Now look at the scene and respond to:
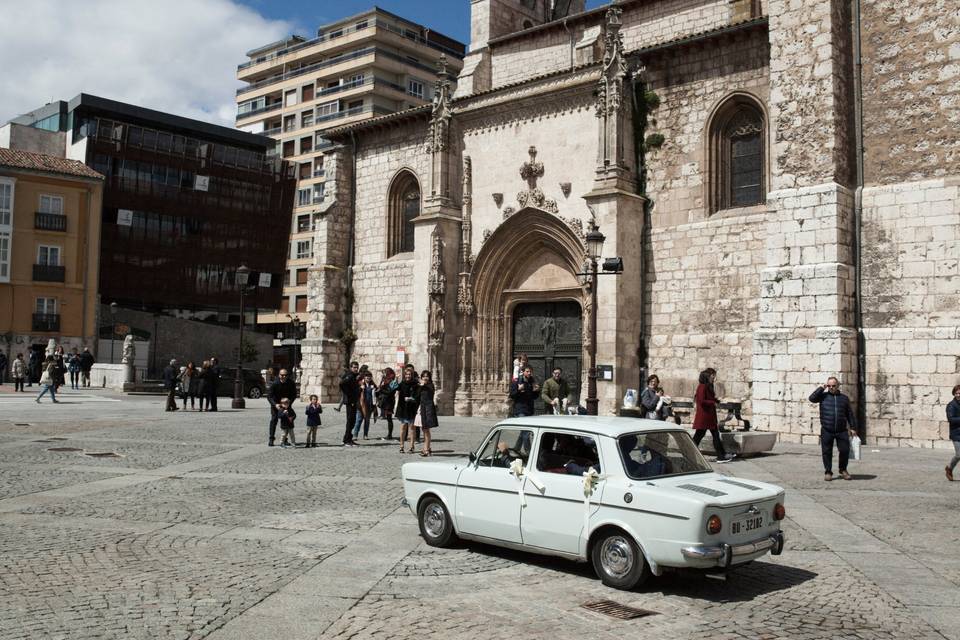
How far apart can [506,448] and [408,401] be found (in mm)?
7989

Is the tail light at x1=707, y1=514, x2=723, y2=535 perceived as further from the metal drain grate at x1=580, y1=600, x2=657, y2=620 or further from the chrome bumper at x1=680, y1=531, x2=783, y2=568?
the metal drain grate at x1=580, y1=600, x2=657, y2=620

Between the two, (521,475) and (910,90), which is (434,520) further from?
(910,90)

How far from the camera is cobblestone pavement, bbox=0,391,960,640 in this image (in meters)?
5.42

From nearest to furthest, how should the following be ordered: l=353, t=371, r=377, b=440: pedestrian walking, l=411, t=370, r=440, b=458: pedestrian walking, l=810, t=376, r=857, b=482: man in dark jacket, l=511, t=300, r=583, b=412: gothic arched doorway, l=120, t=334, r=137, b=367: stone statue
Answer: l=810, t=376, r=857, b=482: man in dark jacket, l=411, t=370, r=440, b=458: pedestrian walking, l=353, t=371, r=377, b=440: pedestrian walking, l=511, t=300, r=583, b=412: gothic arched doorway, l=120, t=334, r=137, b=367: stone statue

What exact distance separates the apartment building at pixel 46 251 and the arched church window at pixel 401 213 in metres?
22.2

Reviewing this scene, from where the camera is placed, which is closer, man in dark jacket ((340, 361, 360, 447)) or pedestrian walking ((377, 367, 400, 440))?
man in dark jacket ((340, 361, 360, 447))

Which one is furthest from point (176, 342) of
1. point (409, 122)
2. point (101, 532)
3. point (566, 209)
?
point (101, 532)

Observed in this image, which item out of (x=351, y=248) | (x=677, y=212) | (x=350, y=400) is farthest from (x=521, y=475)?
(x=351, y=248)

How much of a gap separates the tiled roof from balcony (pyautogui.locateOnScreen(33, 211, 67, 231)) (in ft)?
7.09

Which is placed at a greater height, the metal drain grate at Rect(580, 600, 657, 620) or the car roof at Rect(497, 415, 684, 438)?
the car roof at Rect(497, 415, 684, 438)

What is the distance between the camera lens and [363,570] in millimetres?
6805

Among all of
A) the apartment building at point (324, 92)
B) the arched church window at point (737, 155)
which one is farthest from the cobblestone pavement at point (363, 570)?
the apartment building at point (324, 92)

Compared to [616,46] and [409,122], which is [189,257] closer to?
[409,122]

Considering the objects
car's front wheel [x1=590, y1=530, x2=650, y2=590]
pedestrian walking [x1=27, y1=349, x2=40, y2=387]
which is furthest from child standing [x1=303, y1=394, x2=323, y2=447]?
pedestrian walking [x1=27, y1=349, x2=40, y2=387]
